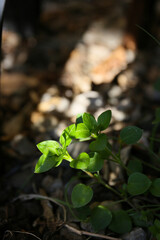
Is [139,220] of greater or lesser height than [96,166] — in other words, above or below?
below

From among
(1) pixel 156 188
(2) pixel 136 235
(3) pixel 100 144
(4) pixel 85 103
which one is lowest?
(2) pixel 136 235

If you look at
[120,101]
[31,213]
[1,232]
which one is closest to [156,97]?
[120,101]

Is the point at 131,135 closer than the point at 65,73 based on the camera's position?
Yes

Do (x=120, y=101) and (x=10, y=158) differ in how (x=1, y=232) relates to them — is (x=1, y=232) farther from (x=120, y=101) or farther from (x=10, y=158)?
(x=120, y=101)

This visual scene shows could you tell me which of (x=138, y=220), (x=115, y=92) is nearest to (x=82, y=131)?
Answer: (x=138, y=220)

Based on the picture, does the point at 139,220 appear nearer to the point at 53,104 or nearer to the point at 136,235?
the point at 136,235

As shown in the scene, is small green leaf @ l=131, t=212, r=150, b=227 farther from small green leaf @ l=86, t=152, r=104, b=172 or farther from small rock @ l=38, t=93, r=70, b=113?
small rock @ l=38, t=93, r=70, b=113
